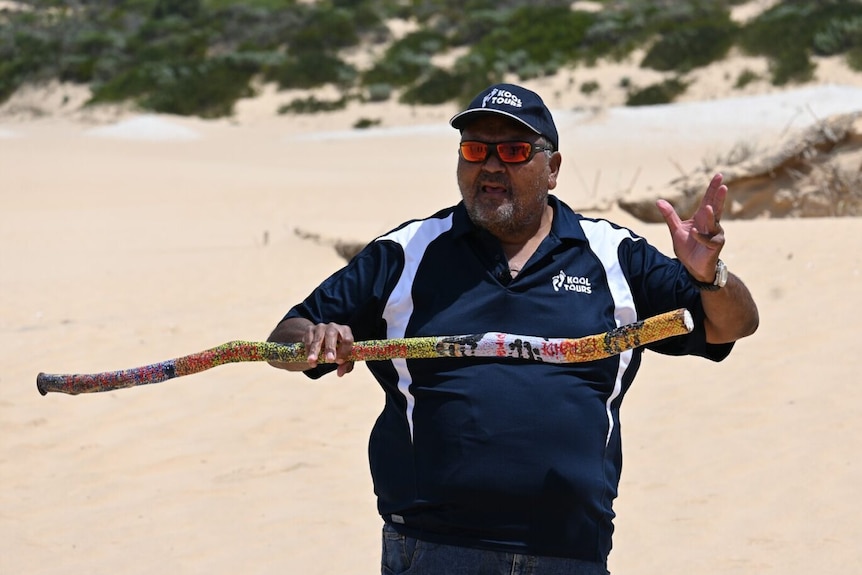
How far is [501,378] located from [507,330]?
0.11 metres

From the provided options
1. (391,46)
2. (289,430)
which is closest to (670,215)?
(289,430)

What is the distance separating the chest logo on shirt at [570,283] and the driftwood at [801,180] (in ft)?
24.4

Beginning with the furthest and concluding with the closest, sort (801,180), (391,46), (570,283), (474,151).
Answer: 1. (391,46)
2. (801,180)
3. (474,151)
4. (570,283)

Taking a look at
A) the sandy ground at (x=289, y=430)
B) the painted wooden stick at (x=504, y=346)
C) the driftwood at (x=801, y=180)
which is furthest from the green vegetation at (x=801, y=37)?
the painted wooden stick at (x=504, y=346)

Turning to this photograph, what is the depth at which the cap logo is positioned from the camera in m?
2.87

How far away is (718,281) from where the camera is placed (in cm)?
273

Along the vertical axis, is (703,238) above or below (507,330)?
above

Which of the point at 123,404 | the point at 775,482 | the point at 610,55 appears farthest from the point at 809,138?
the point at 610,55

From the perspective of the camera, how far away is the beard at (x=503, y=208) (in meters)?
2.89

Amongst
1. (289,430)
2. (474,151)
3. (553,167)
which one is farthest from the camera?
(289,430)

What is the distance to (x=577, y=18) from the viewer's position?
33156mm

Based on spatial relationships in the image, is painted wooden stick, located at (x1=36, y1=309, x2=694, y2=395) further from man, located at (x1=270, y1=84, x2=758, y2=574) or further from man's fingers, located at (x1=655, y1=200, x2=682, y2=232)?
man's fingers, located at (x1=655, y1=200, x2=682, y2=232)

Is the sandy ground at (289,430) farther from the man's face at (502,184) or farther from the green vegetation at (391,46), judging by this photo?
the green vegetation at (391,46)

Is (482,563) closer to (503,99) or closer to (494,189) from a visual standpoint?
(494,189)
